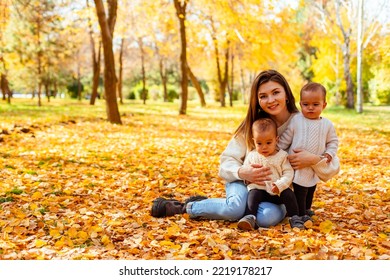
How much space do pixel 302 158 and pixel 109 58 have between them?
366 inches

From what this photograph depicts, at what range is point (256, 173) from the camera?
12.3 feet

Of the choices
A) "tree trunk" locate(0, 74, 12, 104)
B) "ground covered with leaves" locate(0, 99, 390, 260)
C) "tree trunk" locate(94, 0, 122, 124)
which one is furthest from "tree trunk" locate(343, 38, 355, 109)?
"tree trunk" locate(0, 74, 12, 104)

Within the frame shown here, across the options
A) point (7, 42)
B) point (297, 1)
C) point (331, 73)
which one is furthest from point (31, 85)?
point (331, 73)

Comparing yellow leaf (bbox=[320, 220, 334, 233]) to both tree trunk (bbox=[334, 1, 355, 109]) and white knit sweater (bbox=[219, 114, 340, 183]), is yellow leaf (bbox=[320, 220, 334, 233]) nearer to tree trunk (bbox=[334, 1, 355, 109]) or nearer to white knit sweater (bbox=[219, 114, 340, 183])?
white knit sweater (bbox=[219, 114, 340, 183])

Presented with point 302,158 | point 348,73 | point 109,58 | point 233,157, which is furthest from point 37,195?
point 348,73

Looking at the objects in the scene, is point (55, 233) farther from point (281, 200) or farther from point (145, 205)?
point (281, 200)

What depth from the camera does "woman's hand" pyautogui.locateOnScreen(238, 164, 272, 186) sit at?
A: 3.74 metres

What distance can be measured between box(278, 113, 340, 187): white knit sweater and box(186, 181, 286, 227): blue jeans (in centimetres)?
33

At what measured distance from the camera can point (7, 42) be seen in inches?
792

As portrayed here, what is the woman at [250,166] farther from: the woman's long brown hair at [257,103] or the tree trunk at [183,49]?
the tree trunk at [183,49]

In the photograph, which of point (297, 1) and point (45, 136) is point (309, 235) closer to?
point (45, 136)

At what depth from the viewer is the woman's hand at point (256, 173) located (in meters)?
Result: 3.74

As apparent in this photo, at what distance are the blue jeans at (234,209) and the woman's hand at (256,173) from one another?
8.0 inches

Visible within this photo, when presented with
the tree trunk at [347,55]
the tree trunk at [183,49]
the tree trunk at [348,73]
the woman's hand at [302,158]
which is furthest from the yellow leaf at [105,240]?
the tree trunk at [348,73]
